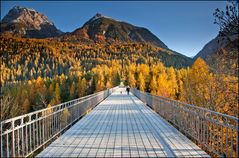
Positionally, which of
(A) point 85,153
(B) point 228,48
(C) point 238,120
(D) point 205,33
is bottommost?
(A) point 85,153

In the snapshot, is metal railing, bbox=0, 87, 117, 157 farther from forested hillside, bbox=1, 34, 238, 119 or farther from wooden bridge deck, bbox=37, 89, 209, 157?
forested hillside, bbox=1, 34, 238, 119

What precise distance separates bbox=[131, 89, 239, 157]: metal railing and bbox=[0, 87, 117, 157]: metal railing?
436cm

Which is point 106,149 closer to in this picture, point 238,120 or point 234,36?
point 238,120

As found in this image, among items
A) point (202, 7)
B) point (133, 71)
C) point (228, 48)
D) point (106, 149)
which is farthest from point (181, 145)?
point (133, 71)

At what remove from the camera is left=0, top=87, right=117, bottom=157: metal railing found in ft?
17.1

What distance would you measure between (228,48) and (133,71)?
330 feet

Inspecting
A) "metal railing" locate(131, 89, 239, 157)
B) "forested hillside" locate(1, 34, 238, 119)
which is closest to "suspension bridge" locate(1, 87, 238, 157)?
"metal railing" locate(131, 89, 239, 157)

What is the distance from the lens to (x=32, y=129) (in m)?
7.12

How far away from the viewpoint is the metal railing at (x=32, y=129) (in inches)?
206

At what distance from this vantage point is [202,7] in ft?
220

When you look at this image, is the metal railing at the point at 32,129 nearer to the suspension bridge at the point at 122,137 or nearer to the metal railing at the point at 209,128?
the suspension bridge at the point at 122,137

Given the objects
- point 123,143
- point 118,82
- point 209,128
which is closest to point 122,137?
Answer: point 123,143

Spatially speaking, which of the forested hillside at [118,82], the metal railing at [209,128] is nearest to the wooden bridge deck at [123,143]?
the metal railing at [209,128]

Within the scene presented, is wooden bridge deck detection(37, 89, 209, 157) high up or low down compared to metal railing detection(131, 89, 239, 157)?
down
